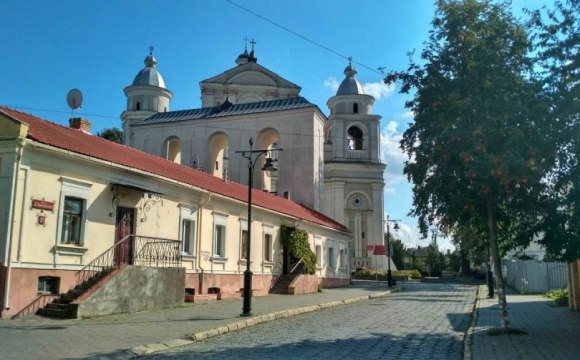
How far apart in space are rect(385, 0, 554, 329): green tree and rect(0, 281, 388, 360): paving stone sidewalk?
22.4 feet

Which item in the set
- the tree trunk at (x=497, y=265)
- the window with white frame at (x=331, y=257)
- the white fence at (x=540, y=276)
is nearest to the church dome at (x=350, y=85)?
the window with white frame at (x=331, y=257)

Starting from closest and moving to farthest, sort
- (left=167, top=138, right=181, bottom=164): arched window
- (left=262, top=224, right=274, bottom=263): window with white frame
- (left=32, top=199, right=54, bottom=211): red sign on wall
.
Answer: (left=32, top=199, right=54, bottom=211): red sign on wall
(left=262, top=224, right=274, bottom=263): window with white frame
(left=167, top=138, right=181, bottom=164): arched window

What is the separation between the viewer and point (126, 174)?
17.7 metres

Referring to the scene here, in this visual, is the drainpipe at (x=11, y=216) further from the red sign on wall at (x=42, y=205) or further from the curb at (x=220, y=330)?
the curb at (x=220, y=330)

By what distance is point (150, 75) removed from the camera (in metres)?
57.7

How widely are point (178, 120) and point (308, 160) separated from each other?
37.7 feet

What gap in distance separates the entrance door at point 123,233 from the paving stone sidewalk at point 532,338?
35.8 ft

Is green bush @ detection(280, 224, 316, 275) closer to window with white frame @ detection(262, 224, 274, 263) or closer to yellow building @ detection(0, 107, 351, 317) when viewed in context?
window with white frame @ detection(262, 224, 274, 263)

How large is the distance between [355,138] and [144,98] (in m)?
23.7

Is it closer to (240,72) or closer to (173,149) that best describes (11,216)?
(173,149)

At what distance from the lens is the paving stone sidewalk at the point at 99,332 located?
9781 mm

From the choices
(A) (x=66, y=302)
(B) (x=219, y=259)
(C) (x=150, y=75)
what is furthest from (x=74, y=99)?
(C) (x=150, y=75)

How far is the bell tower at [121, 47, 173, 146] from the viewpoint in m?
55.5

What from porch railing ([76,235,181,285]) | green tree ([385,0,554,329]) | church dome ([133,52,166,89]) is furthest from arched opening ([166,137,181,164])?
green tree ([385,0,554,329])
